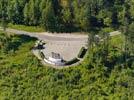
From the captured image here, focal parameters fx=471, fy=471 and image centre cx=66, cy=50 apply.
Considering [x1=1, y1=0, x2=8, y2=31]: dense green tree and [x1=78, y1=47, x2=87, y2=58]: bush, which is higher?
[x1=1, y1=0, x2=8, y2=31]: dense green tree

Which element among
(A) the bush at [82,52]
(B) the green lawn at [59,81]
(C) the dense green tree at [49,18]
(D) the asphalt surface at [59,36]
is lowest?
(B) the green lawn at [59,81]

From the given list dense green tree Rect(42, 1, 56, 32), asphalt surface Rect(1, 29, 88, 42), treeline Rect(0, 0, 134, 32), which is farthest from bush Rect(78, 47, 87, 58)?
dense green tree Rect(42, 1, 56, 32)

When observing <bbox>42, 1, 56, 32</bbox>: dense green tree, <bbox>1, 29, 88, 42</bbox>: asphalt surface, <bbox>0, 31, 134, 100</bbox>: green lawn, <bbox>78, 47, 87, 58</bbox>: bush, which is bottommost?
<bbox>0, 31, 134, 100</bbox>: green lawn

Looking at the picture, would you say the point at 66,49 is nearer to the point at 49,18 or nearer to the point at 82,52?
the point at 82,52

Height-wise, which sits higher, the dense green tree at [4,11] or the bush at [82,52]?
the dense green tree at [4,11]

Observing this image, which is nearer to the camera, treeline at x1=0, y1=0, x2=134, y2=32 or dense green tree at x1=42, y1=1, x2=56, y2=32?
dense green tree at x1=42, y1=1, x2=56, y2=32

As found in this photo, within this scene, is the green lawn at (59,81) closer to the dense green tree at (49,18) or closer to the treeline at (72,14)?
the dense green tree at (49,18)

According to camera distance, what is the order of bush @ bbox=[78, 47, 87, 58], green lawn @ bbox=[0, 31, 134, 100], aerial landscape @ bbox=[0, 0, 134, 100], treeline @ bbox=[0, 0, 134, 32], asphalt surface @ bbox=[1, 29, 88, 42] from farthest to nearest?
treeline @ bbox=[0, 0, 134, 32], asphalt surface @ bbox=[1, 29, 88, 42], bush @ bbox=[78, 47, 87, 58], aerial landscape @ bbox=[0, 0, 134, 100], green lawn @ bbox=[0, 31, 134, 100]

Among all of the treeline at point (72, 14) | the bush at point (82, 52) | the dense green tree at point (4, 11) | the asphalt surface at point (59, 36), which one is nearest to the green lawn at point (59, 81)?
the bush at point (82, 52)

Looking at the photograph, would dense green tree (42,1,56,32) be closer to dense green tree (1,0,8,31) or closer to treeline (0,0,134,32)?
treeline (0,0,134,32)
